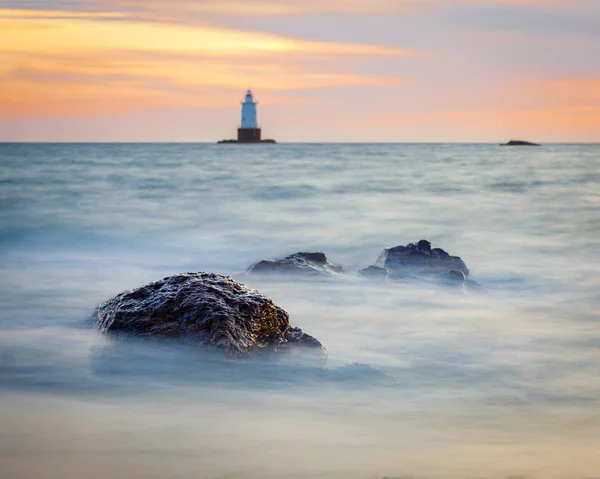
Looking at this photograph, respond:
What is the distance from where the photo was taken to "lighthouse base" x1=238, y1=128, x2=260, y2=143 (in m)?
75.5

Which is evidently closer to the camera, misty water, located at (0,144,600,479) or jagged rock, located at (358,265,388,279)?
misty water, located at (0,144,600,479)

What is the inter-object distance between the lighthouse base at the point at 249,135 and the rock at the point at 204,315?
7043cm

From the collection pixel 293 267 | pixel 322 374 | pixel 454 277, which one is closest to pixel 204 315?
pixel 322 374

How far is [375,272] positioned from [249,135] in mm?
67142

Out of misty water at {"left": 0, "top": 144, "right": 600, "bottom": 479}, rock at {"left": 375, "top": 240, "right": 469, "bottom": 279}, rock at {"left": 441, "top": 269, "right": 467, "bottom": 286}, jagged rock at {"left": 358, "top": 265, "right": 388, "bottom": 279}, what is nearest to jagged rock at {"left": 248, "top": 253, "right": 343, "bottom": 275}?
misty water at {"left": 0, "top": 144, "right": 600, "bottom": 479}

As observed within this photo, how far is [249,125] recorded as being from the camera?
75.4 meters

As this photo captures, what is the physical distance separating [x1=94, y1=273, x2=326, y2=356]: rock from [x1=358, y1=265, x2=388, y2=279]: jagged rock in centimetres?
395

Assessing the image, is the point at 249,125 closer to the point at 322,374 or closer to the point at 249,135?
the point at 249,135

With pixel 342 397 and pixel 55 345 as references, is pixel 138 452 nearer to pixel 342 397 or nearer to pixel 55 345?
pixel 342 397

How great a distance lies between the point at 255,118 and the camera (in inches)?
3004

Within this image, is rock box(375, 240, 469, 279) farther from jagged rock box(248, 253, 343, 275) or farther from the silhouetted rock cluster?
the silhouetted rock cluster

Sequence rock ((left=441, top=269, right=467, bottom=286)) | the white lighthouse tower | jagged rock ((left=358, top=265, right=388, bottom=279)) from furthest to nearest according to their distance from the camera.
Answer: the white lighthouse tower
jagged rock ((left=358, top=265, right=388, bottom=279))
rock ((left=441, top=269, right=467, bottom=286))

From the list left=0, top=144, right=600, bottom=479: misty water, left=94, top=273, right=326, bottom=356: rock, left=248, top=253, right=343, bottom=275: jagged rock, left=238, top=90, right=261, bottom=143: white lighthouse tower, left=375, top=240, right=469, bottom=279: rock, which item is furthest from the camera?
left=238, top=90, right=261, bottom=143: white lighthouse tower

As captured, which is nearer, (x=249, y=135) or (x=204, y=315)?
(x=204, y=315)
